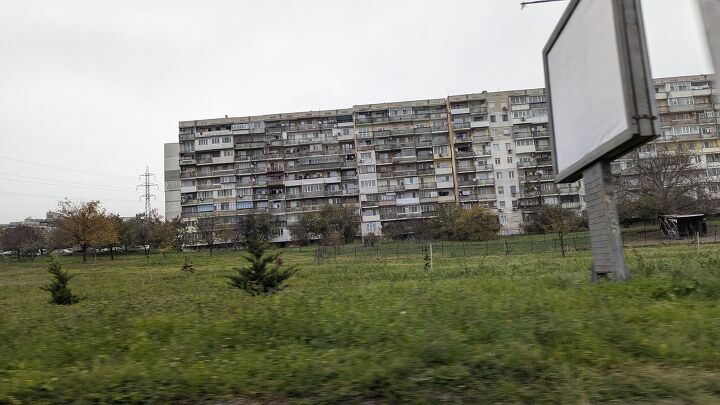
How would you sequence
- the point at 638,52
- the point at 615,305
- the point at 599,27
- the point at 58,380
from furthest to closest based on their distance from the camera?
1. the point at 599,27
2. the point at 638,52
3. the point at 615,305
4. the point at 58,380

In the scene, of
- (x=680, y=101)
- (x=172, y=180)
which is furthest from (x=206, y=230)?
(x=680, y=101)

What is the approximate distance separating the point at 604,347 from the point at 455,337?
1593mm

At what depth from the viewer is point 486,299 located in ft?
28.0

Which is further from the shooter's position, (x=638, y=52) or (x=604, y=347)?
(x=638, y=52)

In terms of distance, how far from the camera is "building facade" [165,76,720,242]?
286 ft

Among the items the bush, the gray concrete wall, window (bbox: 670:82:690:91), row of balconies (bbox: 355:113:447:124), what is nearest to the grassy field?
the bush

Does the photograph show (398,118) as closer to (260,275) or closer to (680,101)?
(680,101)

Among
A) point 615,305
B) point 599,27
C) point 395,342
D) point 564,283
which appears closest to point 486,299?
point 615,305

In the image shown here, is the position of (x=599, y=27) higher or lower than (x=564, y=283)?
higher

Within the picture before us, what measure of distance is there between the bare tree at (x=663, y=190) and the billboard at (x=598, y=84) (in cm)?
4902

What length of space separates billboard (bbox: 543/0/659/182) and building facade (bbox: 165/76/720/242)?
71.4m

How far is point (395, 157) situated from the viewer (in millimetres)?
89750

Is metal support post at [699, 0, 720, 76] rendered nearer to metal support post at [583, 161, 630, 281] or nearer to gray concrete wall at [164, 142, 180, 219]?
metal support post at [583, 161, 630, 281]

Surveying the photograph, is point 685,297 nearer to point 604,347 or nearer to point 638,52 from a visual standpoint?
point 604,347
